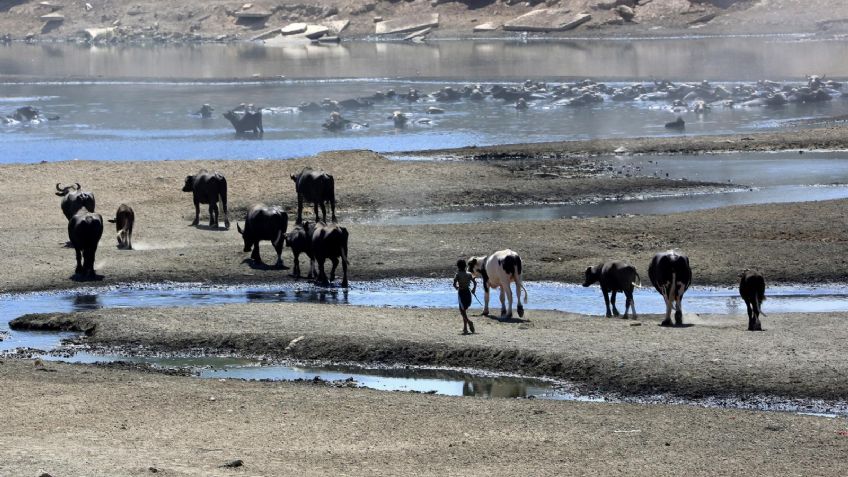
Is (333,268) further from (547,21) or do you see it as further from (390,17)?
(390,17)

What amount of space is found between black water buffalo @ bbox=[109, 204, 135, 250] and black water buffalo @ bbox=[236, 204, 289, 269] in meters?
2.77

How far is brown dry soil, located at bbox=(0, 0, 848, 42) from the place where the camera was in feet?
318

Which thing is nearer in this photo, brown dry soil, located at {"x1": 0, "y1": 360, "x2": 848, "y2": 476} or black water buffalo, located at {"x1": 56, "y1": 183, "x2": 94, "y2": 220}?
brown dry soil, located at {"x1": 0, "y1": 360, "x2": 848, "y2": 476}

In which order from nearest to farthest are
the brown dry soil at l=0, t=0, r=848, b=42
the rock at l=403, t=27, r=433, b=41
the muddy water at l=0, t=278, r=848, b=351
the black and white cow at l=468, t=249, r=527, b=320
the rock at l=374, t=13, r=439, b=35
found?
the black and white cow at l=468, t=249, r=527, b=320
the muddy water at l=0, t=278, r=848, b=351
the brown dry soil at l=0, t=0, r=848, b=42
the rock at l=403, t=27, r=433, b=41
the rock at l=374, t=13, r=439, b=35

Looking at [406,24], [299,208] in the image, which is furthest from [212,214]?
[406,24]

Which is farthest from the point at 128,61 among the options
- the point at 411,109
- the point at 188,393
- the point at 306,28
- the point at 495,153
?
the point at 188,393

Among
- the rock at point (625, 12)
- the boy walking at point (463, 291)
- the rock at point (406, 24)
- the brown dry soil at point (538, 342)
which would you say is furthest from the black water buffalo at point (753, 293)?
the rock at point (406, 24)

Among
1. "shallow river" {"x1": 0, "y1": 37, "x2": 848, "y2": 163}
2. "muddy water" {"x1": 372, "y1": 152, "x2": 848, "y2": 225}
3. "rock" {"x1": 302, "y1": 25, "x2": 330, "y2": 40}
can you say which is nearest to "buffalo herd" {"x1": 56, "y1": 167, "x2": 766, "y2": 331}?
"muddy water" {"x1": 372, "y1": 152, "x2": 848, "y2": 225}

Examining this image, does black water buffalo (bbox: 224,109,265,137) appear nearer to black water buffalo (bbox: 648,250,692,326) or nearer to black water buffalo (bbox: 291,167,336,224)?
black water buffalo (bbox: 291,167,336,224)

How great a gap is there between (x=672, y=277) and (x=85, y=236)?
35.4 feet

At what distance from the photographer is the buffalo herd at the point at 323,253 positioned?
69.7ft

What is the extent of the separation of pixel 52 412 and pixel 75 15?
114314 millimetres

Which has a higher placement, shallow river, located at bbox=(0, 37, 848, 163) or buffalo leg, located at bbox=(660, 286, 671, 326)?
shallow river, located at bbox=(0, 37, 848, 163)

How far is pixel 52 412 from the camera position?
16312 mm
